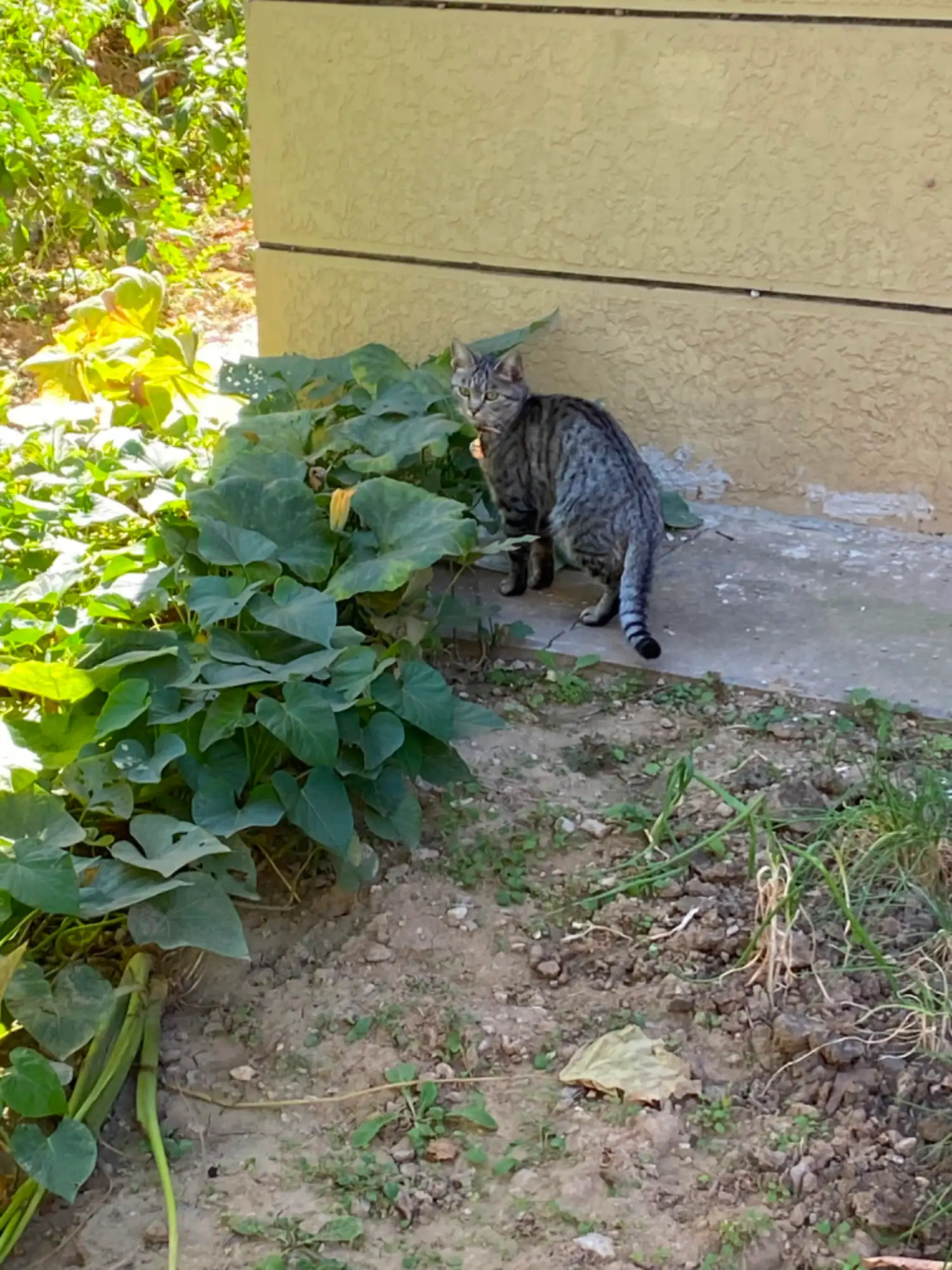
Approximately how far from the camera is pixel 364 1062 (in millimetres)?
2107

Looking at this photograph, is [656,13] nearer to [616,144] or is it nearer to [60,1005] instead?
[616,144]

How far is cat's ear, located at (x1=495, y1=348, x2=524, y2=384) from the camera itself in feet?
12.5

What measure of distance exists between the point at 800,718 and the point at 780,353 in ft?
4.60

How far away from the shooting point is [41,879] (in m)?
1.96

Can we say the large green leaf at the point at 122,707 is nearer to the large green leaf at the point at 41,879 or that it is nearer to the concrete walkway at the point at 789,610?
the large green leaf at the point at 41,879

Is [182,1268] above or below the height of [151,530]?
below

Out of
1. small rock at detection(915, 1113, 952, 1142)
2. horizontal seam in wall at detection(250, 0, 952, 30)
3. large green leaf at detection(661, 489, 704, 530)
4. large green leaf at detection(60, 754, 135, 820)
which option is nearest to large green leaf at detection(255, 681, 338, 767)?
large green leaf at detection(60, 754, 135, 820)

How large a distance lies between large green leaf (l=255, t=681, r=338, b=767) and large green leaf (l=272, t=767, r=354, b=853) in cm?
4

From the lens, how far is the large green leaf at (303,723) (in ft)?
7.62

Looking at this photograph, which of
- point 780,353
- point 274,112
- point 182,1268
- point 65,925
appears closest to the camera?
point 182,1268

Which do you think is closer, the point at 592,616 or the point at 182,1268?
the point at 182,1268

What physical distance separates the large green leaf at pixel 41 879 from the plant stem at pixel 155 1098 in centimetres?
23

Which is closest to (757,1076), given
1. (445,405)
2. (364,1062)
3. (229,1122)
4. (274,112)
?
(364,1062)

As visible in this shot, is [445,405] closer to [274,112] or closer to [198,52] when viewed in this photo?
[274,112]
